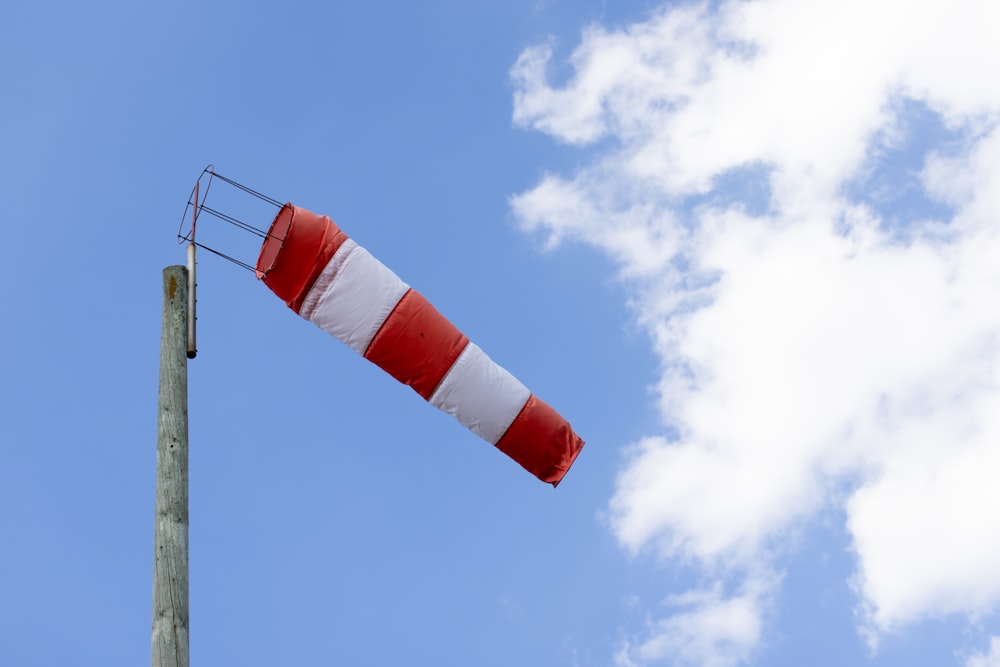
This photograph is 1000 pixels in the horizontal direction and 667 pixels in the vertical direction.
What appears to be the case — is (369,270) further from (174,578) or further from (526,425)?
(174,578)

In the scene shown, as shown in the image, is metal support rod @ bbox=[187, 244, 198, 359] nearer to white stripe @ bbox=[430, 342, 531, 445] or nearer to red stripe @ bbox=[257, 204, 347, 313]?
red stripe @ bbox=[257, 204, 347, 313]

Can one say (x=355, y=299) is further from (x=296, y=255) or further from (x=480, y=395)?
(x=480, y=395)

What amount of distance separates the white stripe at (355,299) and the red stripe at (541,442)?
2.48 meters

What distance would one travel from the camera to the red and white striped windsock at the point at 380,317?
12641 millimetres

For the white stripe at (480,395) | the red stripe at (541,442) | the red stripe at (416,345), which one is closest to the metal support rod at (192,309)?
the red stripe at (416,345)

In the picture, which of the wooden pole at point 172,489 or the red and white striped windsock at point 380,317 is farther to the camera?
the red and white striped windsock at point 380,317

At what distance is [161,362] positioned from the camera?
9.67 m

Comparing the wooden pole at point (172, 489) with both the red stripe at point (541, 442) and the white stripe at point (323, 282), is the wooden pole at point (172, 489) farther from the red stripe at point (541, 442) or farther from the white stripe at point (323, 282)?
the red stripe at point (541, 442)

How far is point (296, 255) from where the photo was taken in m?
12.6

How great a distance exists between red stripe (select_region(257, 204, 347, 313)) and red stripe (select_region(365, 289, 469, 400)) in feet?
3.59

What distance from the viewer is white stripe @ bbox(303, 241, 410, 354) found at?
1270cm

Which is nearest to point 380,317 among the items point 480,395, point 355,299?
point 355,299

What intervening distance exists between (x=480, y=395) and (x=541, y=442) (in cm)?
124

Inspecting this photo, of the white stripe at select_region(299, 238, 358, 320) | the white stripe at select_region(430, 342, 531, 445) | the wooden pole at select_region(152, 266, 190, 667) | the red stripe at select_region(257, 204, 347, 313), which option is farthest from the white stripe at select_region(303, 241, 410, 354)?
the wooden pole at select_region(152, 266, 190, 667)
